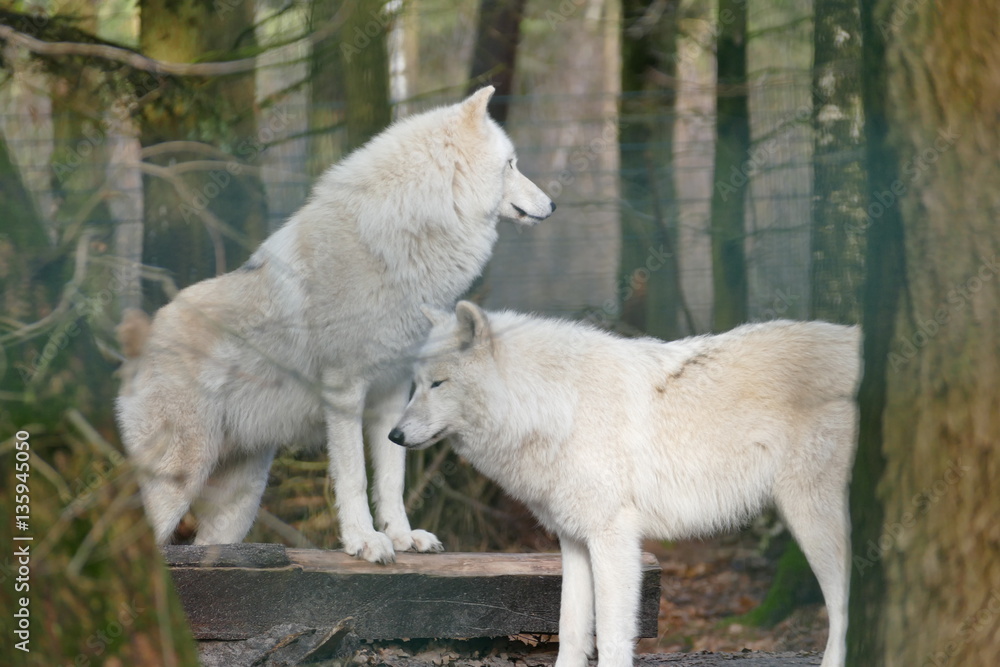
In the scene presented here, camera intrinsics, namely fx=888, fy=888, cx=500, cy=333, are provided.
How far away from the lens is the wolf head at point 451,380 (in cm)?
376

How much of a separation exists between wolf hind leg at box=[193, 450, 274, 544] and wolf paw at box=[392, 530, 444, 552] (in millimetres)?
809

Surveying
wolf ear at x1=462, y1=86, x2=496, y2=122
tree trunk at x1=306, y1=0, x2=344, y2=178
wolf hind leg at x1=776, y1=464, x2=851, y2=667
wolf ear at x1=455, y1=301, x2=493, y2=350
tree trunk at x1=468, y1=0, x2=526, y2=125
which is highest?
tree trunk at x1=468, y1=0, x2=526, y2=125

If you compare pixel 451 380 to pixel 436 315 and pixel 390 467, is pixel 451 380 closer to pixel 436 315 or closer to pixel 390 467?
pixel 436 315

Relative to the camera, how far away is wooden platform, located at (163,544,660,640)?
3.90 meters

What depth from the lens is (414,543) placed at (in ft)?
14.8

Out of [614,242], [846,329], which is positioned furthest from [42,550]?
[614,242]

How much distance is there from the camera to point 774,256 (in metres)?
7.15

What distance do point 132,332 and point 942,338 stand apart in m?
2.47

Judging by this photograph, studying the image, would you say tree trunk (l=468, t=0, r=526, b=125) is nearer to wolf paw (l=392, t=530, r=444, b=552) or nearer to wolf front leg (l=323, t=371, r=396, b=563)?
wolf front leg (l=323, t=371, r=396, b=563)

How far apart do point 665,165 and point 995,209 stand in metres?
4.96

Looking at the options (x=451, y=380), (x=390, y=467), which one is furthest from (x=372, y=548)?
(x=451, y=380)

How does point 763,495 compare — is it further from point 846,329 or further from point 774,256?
point 774,256

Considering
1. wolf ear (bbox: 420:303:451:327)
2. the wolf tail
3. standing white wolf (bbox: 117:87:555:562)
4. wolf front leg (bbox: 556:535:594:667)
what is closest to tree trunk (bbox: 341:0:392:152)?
standing white wolf (bbox: 117:87:555:562)

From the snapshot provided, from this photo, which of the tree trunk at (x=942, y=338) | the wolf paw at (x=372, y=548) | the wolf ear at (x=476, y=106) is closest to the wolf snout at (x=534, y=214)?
the wolf ear at (x=476, y=106)
